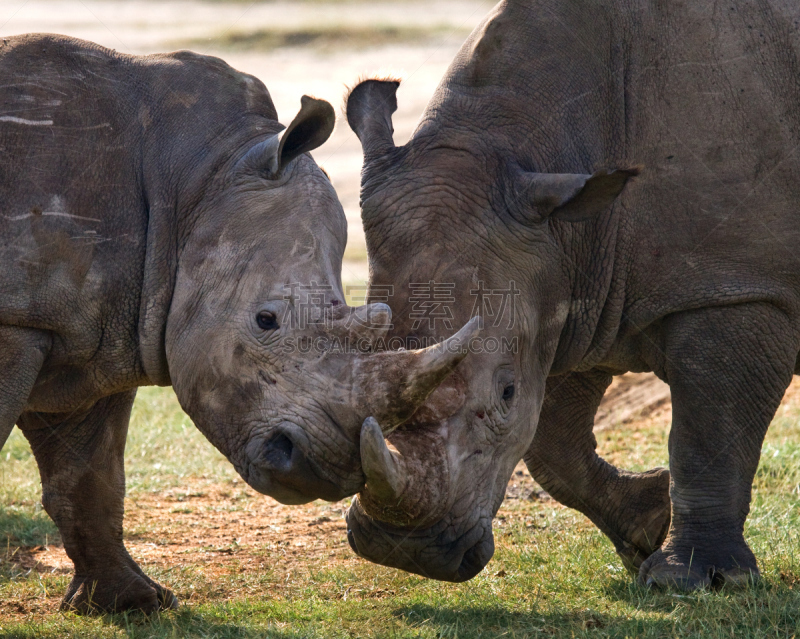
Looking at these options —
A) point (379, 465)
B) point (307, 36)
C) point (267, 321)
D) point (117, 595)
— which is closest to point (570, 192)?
point (267, 321)

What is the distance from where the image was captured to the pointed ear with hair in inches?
205

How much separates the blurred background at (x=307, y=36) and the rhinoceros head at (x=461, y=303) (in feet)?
39.8

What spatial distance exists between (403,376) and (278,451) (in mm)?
623

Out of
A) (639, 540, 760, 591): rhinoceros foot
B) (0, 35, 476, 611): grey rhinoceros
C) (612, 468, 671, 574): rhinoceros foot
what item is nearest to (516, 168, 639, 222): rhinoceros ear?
(0, 35, 476, 611): grey rhinoceros

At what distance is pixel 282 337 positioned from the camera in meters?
4.98

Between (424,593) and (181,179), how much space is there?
2439 mm

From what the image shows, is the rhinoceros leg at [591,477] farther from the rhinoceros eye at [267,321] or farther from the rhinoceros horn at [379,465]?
the rhinoceros eye at [267,321]

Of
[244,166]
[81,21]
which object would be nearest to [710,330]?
[244,166]

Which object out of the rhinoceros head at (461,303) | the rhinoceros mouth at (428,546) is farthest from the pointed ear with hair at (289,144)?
the rhinoceros mouth at (428,546)

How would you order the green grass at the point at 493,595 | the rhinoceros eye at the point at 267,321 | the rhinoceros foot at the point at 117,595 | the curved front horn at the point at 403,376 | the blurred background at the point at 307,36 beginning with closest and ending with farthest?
the curved front horn at the point at 403,376 < the rhinoceros eye at the point at 267,321 < the green grass at the point at 493,595 < the rhinoceros foot at the point at 117,595 < the blurred background at the point at 307,36

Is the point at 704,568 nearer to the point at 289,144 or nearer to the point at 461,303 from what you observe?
the point at 461,303

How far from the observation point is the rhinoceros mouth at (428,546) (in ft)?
16.9

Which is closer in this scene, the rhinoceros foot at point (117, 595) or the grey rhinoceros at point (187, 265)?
the grey rhinoceros at point (187, 265)

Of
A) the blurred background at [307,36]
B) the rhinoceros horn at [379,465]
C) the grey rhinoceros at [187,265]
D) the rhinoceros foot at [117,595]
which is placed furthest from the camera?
the blurred background at [307,36]
